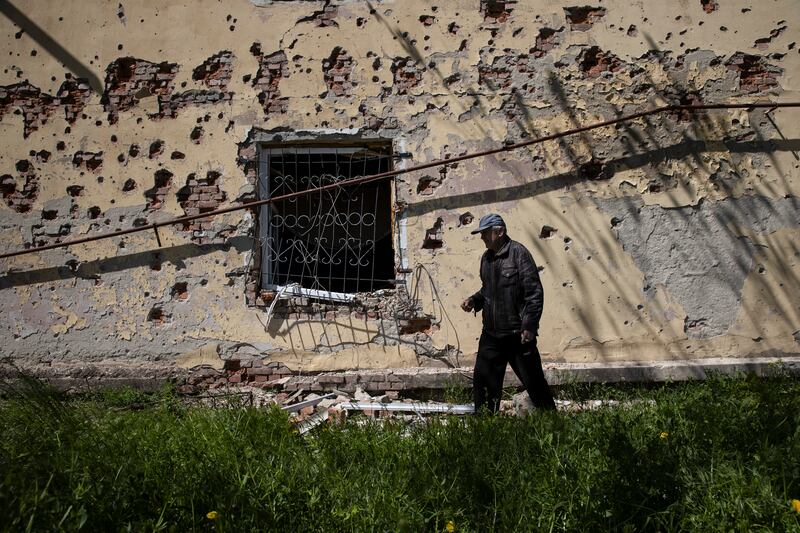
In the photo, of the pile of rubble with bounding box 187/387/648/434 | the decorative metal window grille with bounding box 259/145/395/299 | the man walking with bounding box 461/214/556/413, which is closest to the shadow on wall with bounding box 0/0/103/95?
the decorative metal window grille with bounding box 259/145/395/299

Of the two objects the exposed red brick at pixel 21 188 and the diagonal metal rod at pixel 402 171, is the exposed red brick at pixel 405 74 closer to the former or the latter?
the diagonal metal rod at pixel 402 171

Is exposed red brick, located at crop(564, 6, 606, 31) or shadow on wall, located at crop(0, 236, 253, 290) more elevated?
exposed red brick, located at crop(564, 6, 606, 31)

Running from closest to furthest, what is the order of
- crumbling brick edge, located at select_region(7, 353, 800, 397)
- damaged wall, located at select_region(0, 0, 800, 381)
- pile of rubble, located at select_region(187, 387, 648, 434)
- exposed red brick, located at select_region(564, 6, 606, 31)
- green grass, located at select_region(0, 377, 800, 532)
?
green grass, located at select_region(0, 377, 800, 532), pile of rubble, located at select_region(187, 387, 648, 434), crumbling brick edge, located at select_region(7, 353, 800, 397), damaged wall, located at select_region(0, 0, 800, 381), exposed red brick, located at select_region(564, 6, 606, 31)

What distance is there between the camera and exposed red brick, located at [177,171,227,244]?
5395mm

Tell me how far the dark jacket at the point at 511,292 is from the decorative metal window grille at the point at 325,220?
1312mm

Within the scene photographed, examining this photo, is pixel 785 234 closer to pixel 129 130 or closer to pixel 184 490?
pixel 184 490

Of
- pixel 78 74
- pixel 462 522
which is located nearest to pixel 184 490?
pixel 462 522

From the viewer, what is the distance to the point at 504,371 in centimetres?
432

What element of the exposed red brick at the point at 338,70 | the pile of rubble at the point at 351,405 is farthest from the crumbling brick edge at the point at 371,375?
the exposed red brick at the point at 338,70

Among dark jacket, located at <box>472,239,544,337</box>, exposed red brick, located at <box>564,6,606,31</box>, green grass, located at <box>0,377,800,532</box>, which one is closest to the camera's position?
green grass, located at <box>0,377,800,532</box>

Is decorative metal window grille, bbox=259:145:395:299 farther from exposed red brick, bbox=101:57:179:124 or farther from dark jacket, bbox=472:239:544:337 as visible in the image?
dark jacket, bbox=472:239:544:337

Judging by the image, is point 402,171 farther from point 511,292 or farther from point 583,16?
point 583,16

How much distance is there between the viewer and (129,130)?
5430 millimetres

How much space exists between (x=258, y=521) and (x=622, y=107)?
14.6 feet
